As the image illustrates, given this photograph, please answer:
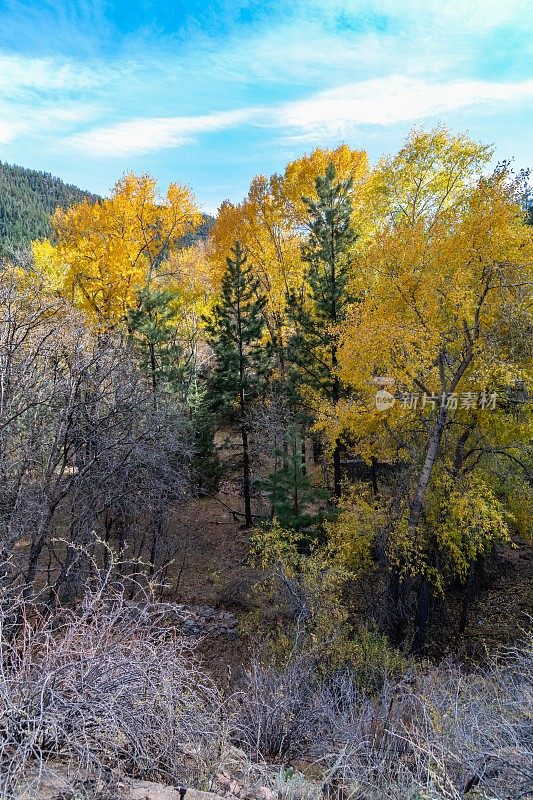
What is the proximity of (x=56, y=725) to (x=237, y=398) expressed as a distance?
1400 cm

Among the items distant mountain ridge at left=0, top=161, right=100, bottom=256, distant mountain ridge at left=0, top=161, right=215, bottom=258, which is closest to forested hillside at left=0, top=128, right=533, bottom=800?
distant mountain ridge at left=0, top=161, right=215, bottom=258

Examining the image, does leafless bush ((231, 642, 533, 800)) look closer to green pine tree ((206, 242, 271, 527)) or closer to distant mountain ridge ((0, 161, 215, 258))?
green pine tree ((206, 242, 271, 527))

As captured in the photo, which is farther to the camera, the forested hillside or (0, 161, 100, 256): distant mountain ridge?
(0, 161, 100, 256): distant mountain ridge

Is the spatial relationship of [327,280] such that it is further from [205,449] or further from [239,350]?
[205,449]

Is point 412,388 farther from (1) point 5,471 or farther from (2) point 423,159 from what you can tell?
(2) point 423,159

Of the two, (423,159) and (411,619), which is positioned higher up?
(423,159)

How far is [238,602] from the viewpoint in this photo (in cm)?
1228

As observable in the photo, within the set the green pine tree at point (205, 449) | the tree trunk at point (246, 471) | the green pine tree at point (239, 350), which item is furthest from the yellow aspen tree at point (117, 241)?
the tree trunk at point (246, 471)

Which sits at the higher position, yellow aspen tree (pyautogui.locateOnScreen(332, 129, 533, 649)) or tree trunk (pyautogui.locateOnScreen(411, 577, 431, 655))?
yellow aspen tree (pyautogui.locateOnScreen(332, 129, 533, 649))

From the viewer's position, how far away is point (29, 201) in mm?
108375

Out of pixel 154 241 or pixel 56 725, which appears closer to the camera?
pixel 56 725

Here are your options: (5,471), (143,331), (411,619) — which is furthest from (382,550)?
(143,331)

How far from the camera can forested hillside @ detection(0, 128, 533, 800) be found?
4.01m

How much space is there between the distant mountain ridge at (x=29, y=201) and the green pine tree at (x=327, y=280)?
219 ft
